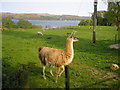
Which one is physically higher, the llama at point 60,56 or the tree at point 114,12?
the tree at point 114,12

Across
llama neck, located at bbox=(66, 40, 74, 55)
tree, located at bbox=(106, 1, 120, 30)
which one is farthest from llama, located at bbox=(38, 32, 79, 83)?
tree, located at bbox=(106, 1, 120, 30)

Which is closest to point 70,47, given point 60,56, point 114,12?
point 60,56

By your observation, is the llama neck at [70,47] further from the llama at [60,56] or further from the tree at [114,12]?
the tree at [114,12]

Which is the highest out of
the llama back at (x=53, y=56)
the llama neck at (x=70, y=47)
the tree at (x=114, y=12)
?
the tree at (x=114, y=12)

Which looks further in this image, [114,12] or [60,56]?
[114,12]

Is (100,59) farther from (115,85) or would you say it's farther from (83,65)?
(115,85)

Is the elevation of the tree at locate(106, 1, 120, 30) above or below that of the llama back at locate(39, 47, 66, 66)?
above

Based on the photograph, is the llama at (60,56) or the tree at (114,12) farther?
the tree at (114,12)

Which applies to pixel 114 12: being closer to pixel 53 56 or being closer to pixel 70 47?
pixel 70 47

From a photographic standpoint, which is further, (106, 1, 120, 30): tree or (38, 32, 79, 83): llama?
(106, 1, 120, 30): tree

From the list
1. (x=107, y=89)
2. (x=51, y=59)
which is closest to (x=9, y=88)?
(x=51, y=59)

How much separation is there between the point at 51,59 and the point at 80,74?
2.33 m

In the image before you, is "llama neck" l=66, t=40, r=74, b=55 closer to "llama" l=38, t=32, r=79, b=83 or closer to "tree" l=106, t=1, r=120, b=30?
"llama" l=38, t=32, r=79, b=83

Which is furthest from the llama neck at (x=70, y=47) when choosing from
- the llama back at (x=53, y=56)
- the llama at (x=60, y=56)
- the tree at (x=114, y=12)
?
the tree at (x=114, y=12)
